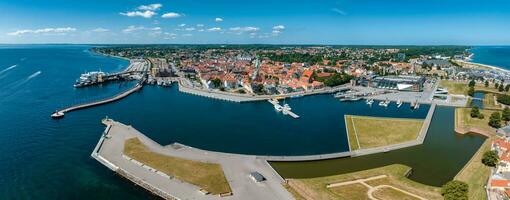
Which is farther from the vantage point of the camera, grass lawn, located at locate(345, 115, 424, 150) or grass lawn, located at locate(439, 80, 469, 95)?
grass lawn, located at locate(439, 80, 469, 95)

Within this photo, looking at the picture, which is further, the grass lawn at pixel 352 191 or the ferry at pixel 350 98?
the ferry at pixel 350 98

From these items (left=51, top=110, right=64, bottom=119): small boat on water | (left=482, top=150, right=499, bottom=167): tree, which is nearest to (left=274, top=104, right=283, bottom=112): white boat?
(left=482, top=150, right=499, bottom=167): tree

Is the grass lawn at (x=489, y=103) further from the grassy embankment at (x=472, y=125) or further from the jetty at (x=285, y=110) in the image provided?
the jetty at (x=285, y=110)

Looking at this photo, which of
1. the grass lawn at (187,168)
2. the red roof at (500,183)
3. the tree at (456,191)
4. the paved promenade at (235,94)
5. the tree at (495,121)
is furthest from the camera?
the paved promenade at (235,94)

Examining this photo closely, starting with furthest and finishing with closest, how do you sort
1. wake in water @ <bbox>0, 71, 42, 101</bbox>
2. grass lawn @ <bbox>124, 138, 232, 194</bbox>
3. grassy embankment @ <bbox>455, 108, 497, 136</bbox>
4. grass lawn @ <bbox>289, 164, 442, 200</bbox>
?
wake in water @ <bbox>0, 71, 42, 101</bbox> → grassy embankment @ <bbox>455, 108, 497, 136</bbox> → grass lawn @ <bbox>124, 138, 232, 194</bbox> → grass lawn @ <bbox>289, 164, 442, 200</bbox>

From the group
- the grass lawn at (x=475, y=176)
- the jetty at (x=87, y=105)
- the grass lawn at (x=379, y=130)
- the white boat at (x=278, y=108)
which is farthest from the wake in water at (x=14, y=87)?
the grass lawn at (x=475, y=176)

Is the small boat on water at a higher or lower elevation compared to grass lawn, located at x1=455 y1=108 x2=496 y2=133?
higher

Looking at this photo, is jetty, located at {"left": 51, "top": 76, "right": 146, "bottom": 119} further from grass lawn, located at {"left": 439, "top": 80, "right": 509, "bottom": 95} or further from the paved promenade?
grass lawn, located at {"left": 439, "top": 80, "right": 509, "bottom": 95}
